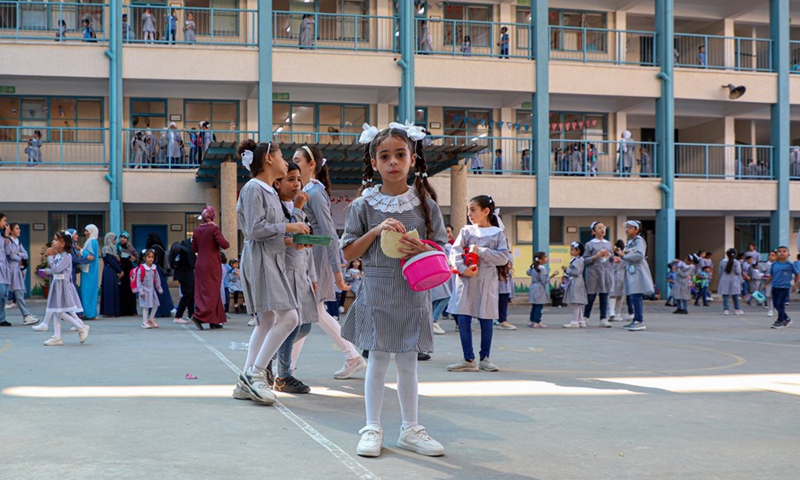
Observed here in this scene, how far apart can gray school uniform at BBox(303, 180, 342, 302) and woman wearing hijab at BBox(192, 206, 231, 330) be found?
593 cm

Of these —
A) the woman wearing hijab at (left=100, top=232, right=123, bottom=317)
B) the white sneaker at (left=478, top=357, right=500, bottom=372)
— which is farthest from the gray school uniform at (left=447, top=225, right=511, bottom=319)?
the woman wearing hijab at (left=100, top=232, right=123, bottom=317)

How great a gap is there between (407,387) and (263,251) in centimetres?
196

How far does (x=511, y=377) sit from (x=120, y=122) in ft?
63.3

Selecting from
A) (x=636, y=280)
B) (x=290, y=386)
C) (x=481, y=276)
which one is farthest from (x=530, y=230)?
(x=290, y=386)

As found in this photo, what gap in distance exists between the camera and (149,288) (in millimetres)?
14266

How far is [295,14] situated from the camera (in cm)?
2578

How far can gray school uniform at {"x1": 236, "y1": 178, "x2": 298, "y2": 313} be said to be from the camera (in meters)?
5.98

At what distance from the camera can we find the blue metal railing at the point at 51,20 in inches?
992

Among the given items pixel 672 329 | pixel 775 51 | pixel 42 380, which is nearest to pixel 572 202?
pixel 775 51

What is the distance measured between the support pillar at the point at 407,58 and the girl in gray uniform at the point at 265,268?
18980 mm

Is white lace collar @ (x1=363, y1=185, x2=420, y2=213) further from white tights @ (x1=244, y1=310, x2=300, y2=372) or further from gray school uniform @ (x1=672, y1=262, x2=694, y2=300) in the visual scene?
gray school uniform @ (x1=672, y1=262, x2=694, y2=300)

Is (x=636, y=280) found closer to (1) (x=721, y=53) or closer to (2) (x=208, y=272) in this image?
(2) (x=208, y=272)

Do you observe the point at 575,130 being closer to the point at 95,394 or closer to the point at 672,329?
the point at 672,329

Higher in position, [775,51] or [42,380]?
[775,51]
